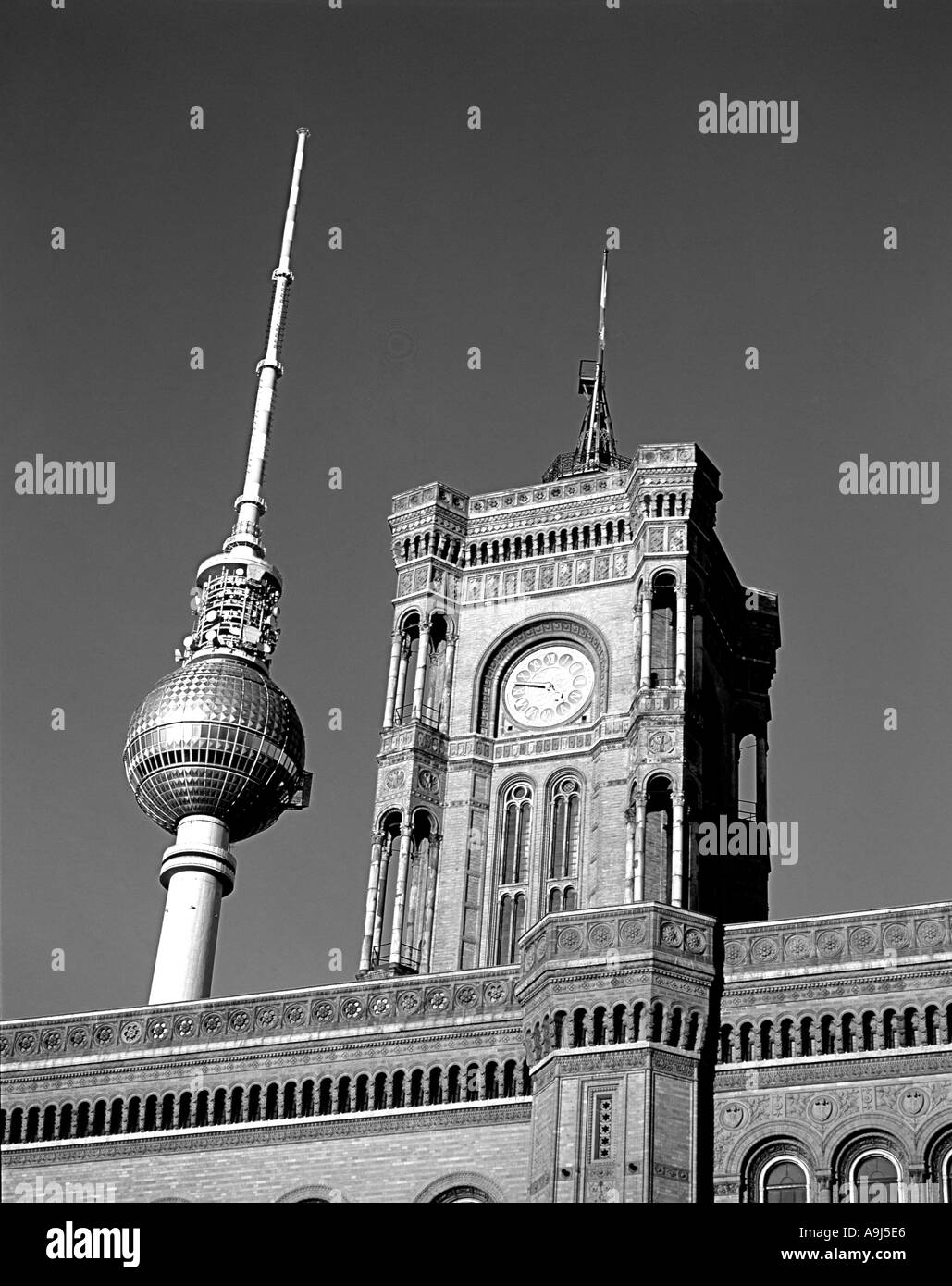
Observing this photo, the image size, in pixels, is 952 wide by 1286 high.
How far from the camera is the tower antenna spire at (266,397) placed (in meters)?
77.3

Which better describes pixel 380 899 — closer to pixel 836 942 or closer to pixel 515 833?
pixel 515 833

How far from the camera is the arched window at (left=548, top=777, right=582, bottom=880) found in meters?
69.2

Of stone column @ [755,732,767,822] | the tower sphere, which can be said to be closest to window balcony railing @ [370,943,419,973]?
the tower sphere

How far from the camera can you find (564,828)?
2763 inches

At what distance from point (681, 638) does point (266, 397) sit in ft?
65.9

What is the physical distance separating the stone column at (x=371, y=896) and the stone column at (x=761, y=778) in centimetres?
1393

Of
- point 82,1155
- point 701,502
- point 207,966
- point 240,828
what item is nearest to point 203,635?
point 240,828

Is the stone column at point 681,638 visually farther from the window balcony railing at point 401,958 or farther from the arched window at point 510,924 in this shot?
the window balcony railing at point 401,958

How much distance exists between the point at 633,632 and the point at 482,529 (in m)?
7.98

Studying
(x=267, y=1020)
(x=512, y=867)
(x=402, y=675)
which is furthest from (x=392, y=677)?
(x=267, y=1020)

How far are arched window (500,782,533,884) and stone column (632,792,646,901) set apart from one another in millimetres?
4527

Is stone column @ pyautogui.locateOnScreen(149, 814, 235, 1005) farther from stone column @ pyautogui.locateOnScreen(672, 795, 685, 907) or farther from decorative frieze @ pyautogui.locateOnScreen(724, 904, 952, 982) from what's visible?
decorative frieze @ pyautogui.locateOnScreen(724, 904, 952, 982)

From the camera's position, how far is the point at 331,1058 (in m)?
49.8

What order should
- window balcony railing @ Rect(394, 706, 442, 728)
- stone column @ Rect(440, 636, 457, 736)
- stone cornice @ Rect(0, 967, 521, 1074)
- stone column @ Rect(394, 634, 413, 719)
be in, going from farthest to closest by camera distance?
stone column @ Rect(394, 634, 413, 719), stone column @ Rect(440, 636, 457, 736), window balcony railing @ Rect(394, 706, 442, 728), stone cornice @ Rect(0, 967, 521, 1074)
